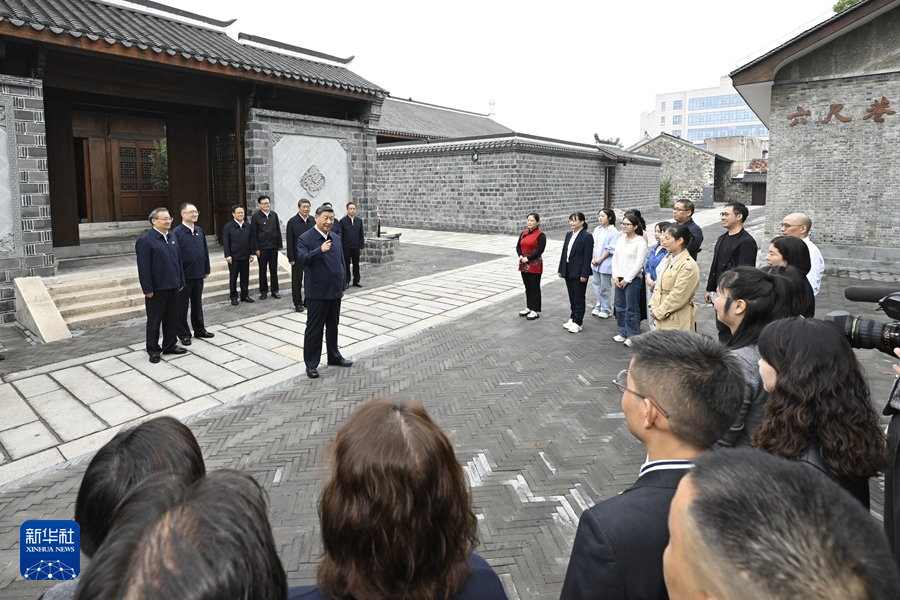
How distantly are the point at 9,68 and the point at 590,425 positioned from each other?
9800 millimetres

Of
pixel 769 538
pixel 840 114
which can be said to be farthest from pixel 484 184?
pixel 769 538

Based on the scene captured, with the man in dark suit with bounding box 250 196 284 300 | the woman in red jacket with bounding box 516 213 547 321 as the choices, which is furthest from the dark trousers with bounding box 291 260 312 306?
the woman in red jacket with bounding box 516 213 547 321

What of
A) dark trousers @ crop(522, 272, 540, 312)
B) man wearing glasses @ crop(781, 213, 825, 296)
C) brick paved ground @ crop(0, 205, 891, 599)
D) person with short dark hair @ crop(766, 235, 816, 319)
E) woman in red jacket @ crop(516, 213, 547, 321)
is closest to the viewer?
brick paved ground @ crop(0, 205, 891, 599)

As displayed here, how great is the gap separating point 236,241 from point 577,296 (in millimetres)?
5663

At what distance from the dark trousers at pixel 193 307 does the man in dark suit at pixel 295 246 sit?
1.89 metres

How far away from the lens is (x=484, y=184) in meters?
22.2

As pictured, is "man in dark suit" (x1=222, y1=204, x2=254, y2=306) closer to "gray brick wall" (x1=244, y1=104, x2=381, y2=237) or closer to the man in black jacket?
"gray brick wall" (x1=244, y1=104, x2=381, y2=237)

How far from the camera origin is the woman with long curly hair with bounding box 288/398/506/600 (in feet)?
4.51

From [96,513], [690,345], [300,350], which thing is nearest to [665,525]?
[690,345]

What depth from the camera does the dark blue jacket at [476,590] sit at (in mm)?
1414

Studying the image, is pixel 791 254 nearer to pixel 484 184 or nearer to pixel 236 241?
pixel 236 241

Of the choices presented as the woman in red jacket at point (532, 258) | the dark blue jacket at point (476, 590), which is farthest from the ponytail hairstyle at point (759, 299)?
the woman in red jacket at point (532, 258)

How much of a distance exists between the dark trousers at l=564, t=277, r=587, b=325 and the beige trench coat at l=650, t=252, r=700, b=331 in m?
2.42

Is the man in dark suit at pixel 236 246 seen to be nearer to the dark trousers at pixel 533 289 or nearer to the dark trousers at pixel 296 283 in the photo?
the dark trousers at pixel 296 283
